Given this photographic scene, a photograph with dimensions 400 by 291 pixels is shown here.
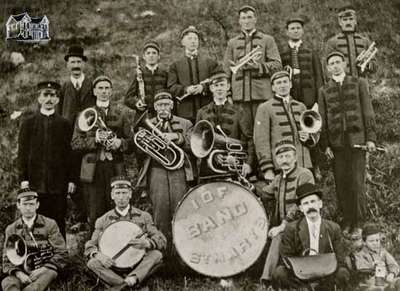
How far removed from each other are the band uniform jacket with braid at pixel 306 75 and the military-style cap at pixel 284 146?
2.32 feet

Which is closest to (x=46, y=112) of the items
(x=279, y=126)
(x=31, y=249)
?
(x=31, y=249)

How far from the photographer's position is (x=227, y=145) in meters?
10.0

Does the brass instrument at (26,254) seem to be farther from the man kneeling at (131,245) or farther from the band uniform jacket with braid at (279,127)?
the band uniform jacket with braid at (279,127)

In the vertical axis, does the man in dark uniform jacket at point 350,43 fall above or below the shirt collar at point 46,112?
above

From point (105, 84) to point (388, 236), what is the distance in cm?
482

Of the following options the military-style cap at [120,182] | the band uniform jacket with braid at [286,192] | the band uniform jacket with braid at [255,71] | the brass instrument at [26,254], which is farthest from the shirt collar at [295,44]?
the brass instrument at [26,254]

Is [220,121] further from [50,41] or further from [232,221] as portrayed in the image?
[50,41]

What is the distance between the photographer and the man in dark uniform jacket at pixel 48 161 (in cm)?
A: 1040

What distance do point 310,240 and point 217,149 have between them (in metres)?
1.83

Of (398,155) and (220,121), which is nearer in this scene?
(220,121)

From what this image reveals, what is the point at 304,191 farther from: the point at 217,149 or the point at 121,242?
the point at 121,242

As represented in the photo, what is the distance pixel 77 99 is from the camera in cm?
1065

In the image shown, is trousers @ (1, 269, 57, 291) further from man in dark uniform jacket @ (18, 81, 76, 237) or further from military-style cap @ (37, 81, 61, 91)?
military-style cap @ (37, 81, 61, 91)

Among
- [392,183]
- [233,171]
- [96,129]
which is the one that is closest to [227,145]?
[233,171]
